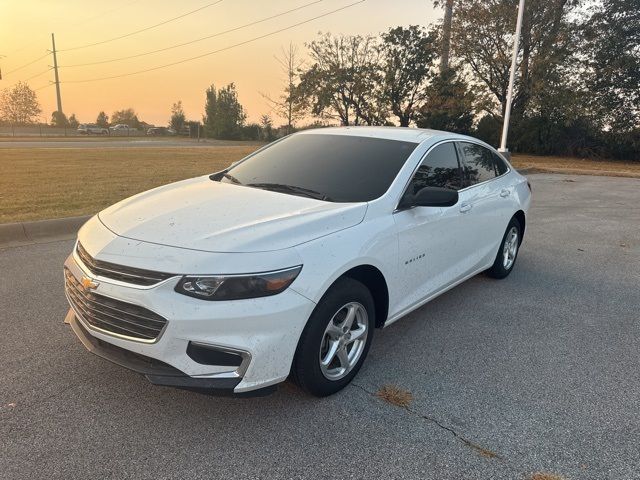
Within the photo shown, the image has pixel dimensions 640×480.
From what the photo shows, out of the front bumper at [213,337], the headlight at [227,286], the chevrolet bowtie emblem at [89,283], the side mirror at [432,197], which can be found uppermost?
the side mirror at [432,197]

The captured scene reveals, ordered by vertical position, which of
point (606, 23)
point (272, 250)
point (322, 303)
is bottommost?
point (322, 303)

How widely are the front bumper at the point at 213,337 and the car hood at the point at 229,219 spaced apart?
31cm

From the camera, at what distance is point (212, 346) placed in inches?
98.2

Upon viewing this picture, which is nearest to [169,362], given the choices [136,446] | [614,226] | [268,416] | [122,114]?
[136,446]

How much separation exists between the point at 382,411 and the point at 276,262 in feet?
3.90

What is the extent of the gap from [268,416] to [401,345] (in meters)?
1.40

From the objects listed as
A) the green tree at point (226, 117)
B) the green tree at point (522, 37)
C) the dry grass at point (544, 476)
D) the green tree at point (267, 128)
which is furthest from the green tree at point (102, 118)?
the dry grass at point (544, 476)

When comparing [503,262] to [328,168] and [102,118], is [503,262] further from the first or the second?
[102,118]

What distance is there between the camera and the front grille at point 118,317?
2.53 meters

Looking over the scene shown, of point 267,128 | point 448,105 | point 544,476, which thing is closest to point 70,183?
point 544,476

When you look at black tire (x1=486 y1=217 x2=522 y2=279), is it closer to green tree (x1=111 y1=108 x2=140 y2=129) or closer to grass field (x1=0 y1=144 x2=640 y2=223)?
grass field (x1=0 y1=144 x2=640 y2=223)

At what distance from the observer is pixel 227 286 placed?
251 centimetres

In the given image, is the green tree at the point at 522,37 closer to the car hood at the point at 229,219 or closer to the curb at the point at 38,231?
the curb at the point at 38,231

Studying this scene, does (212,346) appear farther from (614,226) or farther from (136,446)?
(614,226)
